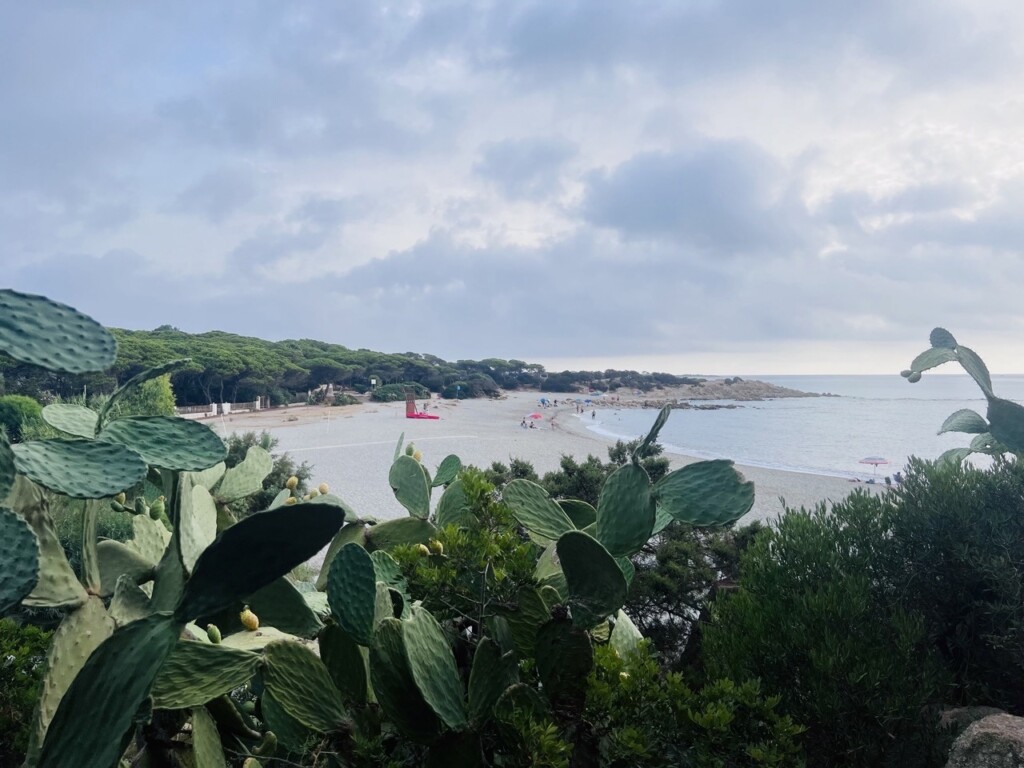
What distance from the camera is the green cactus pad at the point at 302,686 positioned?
1323mm

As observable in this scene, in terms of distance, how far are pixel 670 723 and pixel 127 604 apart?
3.44ft

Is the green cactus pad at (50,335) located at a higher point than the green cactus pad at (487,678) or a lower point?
higher

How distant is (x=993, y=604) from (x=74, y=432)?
2.74 meters

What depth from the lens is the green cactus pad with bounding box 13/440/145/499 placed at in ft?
3.18

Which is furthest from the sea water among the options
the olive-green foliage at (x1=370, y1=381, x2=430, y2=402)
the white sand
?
the olive-green foliage at (x1=370, y1=381, x2=430, y2=402)

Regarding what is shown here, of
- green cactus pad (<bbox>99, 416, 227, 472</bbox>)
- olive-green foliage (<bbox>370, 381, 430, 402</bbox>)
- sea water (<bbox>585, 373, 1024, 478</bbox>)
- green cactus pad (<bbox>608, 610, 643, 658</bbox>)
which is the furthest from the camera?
olive-green foliage (<bbox>370, 381, 430, 402</bbox>)

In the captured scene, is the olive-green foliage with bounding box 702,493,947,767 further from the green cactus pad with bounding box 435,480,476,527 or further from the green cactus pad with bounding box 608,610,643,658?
the green cactus pad with bounding box 435,480,476,527

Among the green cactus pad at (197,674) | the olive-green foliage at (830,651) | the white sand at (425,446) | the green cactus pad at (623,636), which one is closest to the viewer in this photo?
the green cactus pad at (197,674)

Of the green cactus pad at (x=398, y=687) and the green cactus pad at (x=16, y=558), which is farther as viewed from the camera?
the green cactus pad at (x=398, y=687)

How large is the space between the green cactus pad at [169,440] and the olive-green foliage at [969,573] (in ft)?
7.64

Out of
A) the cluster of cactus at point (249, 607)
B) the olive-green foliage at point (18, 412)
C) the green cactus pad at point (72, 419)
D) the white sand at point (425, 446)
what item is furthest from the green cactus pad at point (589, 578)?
the olive-green foliage at point (18, 412)

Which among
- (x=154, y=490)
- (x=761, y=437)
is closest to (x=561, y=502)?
(x=154, y=490)

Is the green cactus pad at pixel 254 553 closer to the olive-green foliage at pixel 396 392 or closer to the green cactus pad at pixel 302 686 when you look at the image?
the green cactus pad at pixel 302 686

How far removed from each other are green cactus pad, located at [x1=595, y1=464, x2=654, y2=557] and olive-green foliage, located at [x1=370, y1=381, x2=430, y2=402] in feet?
143
